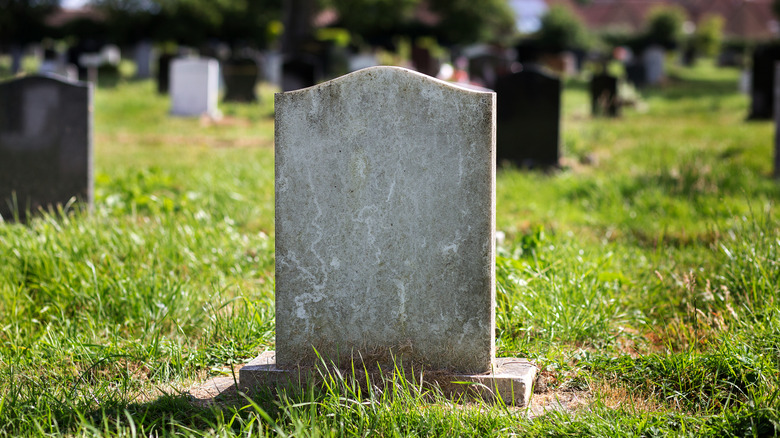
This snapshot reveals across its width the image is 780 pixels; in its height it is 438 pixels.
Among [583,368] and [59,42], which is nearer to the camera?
[583,368]

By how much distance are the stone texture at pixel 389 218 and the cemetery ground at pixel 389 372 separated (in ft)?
0.80

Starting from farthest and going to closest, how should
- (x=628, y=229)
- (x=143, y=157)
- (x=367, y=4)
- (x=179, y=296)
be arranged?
(x=367, y=4), (x=143, y=157), (x=628, y=229), (x=179, y=296)

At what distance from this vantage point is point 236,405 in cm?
273

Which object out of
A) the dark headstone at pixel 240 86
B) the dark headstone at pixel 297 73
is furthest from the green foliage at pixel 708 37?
the dark headstone at pixel 297 73

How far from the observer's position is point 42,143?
18.3ft

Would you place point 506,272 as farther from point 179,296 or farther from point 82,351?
point 82,351

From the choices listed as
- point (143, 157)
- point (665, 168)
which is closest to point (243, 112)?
point (143, 157)

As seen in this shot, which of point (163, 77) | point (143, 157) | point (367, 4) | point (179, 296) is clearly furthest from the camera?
point (367, 4)

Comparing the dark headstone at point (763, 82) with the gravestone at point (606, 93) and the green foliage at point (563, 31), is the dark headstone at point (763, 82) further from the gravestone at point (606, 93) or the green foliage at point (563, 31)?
the green foliage at point (563, 31)

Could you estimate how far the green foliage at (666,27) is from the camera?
4797 centimetres

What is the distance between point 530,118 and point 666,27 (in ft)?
144

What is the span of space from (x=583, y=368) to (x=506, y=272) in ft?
2.57

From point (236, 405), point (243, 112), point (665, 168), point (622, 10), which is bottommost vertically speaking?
point (236, 405)

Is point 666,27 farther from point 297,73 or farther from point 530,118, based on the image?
point 530,118
